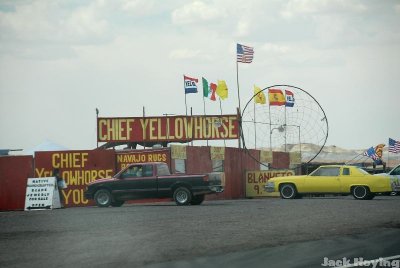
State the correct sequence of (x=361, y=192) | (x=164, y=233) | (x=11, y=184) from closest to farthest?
(x=164, y=233) → (x=361, y=192) → (x=11, y=184)

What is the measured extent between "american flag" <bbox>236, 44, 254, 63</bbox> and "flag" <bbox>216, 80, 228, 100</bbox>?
7144 millimetres

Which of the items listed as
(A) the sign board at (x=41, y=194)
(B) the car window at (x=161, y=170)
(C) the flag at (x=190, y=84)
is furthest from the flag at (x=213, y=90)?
(B) the car window at (x=161, y=170)

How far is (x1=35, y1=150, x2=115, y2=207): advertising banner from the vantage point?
108 feet

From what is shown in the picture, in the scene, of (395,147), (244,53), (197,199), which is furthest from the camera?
(395,147)

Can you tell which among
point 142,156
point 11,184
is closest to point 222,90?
point 142,156

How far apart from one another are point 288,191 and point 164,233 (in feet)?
58.1

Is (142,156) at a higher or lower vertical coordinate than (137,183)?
higher

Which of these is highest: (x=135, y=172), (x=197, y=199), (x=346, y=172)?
(x=135, y=172)

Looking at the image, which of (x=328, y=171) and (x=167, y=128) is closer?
(x=328, y=171)

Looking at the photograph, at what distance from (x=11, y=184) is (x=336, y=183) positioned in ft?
41.7

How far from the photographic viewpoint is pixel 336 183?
31.2 meters

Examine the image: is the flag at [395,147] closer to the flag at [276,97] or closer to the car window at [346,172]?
the flag at [276,97]

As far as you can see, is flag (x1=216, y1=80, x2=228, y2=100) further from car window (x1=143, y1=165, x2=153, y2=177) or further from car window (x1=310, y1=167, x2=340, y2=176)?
car window (x1=143, y1=165, x2=153, y2=177)

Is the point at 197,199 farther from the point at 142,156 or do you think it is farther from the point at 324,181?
the point at 142,156
